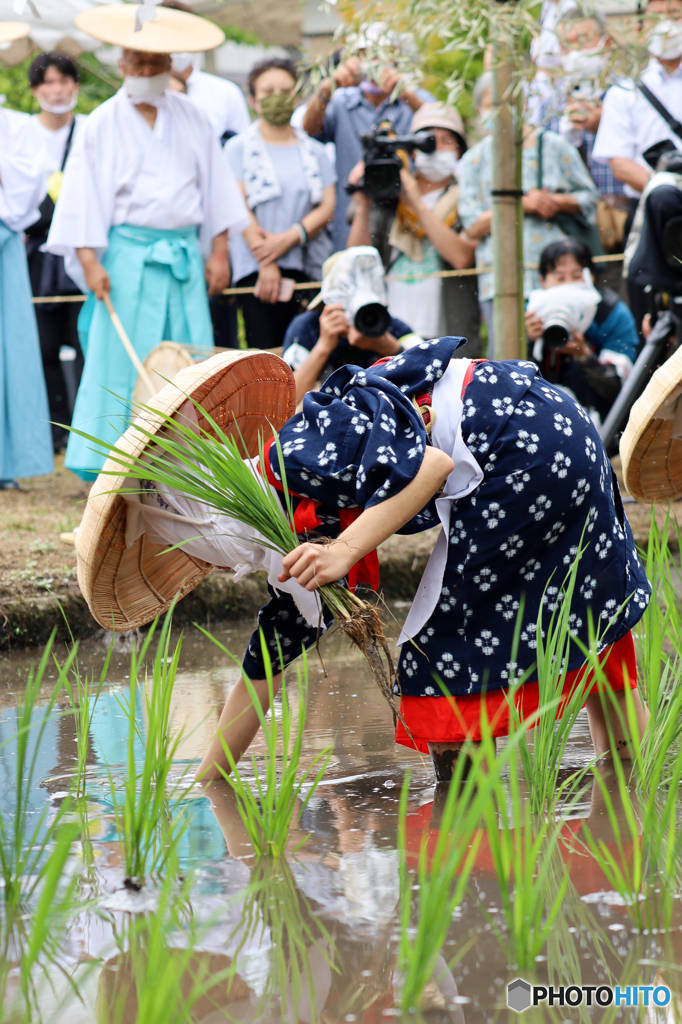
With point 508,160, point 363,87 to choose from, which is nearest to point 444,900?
point 508,160

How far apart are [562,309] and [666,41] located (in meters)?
1.24

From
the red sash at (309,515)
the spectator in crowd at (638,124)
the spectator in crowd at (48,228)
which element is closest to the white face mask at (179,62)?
the spectator in crowd at (48,228)

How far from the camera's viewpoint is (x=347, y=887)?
1.75 metres

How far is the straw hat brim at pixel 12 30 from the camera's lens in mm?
5105

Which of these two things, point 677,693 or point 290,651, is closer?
point 677,693

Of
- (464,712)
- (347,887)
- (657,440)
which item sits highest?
(657,440)

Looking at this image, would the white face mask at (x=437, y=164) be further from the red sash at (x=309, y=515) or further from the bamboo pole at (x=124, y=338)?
the red sash at (x=309, y=515)

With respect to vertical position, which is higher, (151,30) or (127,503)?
(151,30)

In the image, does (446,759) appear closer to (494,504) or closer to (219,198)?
(494,504)

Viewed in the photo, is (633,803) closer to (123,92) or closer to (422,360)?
(422,360)

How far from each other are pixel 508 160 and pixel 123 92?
1.65m

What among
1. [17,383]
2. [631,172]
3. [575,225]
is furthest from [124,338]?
[631,172]

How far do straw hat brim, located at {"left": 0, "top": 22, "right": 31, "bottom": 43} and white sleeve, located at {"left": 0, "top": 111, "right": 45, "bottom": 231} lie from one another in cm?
41

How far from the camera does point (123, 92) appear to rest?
15.2 ft
